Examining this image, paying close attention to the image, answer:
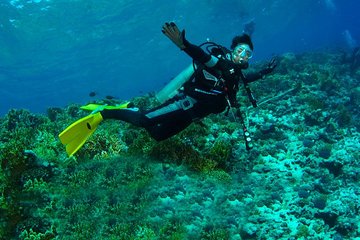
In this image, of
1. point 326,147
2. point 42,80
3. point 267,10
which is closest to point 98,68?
point 42,80

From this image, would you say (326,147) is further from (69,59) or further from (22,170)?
(69,59)

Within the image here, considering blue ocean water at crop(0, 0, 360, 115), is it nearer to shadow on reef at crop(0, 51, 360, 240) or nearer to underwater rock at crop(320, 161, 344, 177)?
shadow on reef at crop(0, 51, 360, 240)

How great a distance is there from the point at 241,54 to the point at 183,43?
5.31 feet

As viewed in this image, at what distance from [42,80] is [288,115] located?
51210 millimetres

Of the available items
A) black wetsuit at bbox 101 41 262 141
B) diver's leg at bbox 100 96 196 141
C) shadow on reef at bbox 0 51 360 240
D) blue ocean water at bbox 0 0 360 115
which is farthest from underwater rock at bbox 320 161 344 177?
blue ocean water at bbox 0 0 360 115

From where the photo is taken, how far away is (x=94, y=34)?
42.7m

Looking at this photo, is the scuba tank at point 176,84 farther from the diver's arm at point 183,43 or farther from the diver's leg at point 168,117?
the diver's arm at point 183,43

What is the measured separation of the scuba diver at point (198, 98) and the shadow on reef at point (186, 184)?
3.25 ft

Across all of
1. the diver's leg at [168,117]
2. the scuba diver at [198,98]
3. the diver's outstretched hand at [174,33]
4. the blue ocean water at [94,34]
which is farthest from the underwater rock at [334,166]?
the blue ocean water at [94,34]

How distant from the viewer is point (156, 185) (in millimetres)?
7293

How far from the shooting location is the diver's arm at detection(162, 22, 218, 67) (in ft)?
18.4

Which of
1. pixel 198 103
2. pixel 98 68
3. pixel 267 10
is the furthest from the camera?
pixel 98 68

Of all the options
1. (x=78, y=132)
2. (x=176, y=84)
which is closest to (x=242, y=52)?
(x=176, y=84)

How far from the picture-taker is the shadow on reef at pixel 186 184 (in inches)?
253
